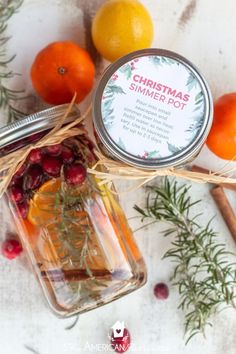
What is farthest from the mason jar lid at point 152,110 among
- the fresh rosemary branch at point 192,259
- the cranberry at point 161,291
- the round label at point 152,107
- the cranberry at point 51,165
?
the cranberry at point 161,291

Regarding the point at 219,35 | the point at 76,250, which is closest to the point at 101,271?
the point at 76,250

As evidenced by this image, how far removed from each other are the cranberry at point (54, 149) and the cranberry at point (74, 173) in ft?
0.09

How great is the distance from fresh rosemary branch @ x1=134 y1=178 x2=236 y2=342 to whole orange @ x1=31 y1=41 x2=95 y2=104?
24cm

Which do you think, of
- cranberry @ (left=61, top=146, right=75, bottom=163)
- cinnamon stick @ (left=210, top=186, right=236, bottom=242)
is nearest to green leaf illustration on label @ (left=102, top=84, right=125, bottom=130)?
cranberry @ (left=61, top=146, right=75, bottom=163)

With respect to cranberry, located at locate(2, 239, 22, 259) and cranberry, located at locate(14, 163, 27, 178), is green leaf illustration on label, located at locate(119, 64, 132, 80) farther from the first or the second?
cranberry, located at locate(2, 239, 22, 259)

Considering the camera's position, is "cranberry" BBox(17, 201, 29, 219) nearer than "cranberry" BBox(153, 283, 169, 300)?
Yes

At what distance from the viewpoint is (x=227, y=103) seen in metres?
0.89

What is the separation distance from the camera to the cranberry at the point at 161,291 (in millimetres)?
1023

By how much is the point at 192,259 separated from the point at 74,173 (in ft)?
1.08

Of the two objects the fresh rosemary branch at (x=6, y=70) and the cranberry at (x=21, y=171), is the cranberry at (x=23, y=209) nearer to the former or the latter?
the cranberry at (x=21, y=171)

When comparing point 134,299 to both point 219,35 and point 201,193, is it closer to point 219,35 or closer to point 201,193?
point 201,193

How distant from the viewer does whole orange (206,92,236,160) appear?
875 mm

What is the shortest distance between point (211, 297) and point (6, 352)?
0.41 meters

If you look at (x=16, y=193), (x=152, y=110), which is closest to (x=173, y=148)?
(x=152, y=110)
